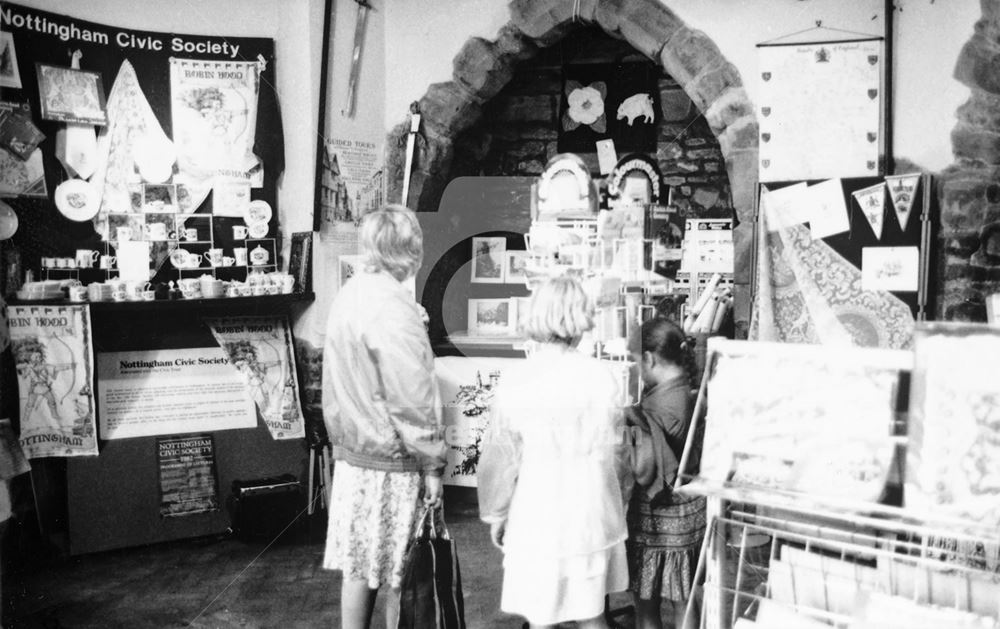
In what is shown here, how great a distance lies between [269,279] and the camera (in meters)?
4.53

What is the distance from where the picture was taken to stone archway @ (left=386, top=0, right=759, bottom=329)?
4293mm

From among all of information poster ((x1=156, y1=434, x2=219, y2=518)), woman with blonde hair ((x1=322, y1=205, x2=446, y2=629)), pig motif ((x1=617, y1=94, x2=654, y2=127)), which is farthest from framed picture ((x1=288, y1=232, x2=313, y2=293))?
pig motif ((x1=617, y1=94, x2=654, y2=127))

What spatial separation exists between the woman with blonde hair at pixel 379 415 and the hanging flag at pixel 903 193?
2273mm

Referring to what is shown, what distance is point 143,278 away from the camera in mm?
4328

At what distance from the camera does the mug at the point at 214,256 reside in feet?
14.7

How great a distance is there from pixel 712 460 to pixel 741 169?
280 cm

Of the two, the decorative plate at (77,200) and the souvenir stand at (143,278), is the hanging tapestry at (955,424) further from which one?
the decorative plate at (77,200)

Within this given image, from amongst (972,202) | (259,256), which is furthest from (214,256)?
(972,202)

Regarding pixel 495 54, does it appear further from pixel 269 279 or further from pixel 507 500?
pixel 507 500

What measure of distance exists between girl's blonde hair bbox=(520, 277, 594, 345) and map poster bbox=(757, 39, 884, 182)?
A: 7.01ft

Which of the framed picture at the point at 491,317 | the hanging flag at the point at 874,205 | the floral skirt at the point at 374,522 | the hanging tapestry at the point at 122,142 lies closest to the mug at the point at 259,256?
the hanging tapestry at the point at 122,142

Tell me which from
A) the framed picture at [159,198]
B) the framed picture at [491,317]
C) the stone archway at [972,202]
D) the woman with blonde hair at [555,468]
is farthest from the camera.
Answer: the framed picture at [491,317]

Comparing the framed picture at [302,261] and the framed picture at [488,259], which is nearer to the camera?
the framed picture at [302,261]

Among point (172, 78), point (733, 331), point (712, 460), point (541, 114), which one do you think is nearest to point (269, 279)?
point (172, 78)
